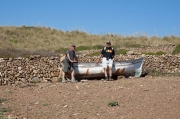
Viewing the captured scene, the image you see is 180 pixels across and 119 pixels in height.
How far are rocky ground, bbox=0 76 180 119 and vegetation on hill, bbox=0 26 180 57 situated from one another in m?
18.0

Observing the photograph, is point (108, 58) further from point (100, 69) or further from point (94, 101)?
point (94, 101)

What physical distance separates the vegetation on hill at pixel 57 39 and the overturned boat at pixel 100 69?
14442mm

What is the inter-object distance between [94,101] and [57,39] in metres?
25.5

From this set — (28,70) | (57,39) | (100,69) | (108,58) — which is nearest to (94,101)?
(108,58)

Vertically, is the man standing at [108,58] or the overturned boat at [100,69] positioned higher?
the man standing at [108,58]

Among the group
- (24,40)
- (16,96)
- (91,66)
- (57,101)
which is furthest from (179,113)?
(24,40)

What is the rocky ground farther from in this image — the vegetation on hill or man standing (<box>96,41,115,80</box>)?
A: the vegetation on hill

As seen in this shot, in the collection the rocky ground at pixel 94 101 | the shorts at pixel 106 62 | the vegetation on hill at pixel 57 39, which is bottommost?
the rocky ground at pixel 94 101

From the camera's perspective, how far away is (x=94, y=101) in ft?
27.5

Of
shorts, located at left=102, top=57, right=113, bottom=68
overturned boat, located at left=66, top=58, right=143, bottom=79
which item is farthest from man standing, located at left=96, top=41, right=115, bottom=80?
overturned boat, located at left=66, top=58, right=143, bottom=79

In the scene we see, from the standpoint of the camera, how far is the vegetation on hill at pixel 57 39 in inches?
1158

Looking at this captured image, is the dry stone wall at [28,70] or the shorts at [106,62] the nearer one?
the shorts at [106,62]

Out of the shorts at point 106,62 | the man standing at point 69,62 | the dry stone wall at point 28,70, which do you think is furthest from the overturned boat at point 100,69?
the dry stone wall at point 28,70

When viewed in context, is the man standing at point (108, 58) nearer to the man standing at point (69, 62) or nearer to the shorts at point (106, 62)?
the shorts at point (106, 62)
